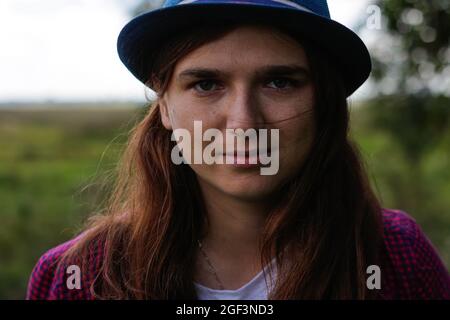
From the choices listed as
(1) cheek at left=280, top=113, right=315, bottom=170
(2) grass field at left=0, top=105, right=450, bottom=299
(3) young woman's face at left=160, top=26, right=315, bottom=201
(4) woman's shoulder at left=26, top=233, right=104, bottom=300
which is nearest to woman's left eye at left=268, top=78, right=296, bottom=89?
(3) young woman's face at left=160, top=26, right=315, bottom=201

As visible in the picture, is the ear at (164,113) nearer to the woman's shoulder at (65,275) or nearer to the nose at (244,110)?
the nose at (244,110)

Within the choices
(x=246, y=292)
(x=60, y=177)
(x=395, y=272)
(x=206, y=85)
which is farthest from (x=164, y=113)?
(x=60, y=177)

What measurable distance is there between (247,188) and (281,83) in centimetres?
32

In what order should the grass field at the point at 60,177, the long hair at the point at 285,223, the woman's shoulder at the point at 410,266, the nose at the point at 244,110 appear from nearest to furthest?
1. the nose at the point at 244,110
2. the long hair at the point at 285,223
3. the woman's shoulder at the point at 410,266
4. the grass field at the point at 60,177

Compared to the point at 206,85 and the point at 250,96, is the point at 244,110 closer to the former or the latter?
the point at 250,96

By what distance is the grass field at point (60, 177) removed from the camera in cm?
545

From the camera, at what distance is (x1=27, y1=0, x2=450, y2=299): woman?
1.63m

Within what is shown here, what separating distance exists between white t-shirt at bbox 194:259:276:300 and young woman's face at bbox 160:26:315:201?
30 cm

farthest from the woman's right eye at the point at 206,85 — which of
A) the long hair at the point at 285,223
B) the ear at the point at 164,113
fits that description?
the ear at the point at 164,113

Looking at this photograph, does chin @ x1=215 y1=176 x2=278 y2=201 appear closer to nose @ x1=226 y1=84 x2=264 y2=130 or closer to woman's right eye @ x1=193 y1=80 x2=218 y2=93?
nose @ x1=226 y1=84 x2=264 y2=130

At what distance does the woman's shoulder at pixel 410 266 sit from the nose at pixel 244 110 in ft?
2.33

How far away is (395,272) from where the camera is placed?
6.30 feet
